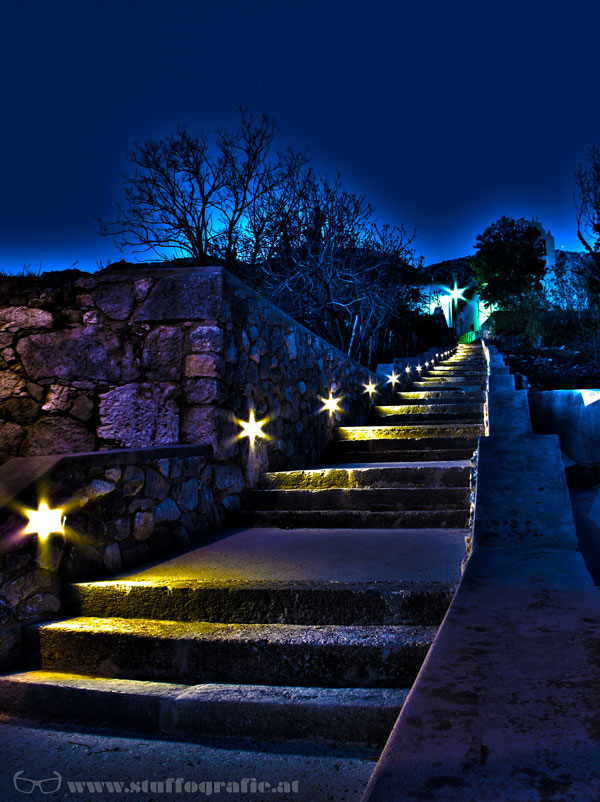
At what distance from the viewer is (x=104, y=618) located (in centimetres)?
258

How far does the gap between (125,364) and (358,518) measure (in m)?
1.91

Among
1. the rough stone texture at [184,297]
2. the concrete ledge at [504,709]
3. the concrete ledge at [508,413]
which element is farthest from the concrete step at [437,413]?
the concrete ledge at [504,709]

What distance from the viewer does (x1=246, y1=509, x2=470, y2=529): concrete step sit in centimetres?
365

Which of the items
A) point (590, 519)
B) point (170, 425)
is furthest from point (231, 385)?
point (590, 519)

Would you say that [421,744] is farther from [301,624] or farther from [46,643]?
[46,643]

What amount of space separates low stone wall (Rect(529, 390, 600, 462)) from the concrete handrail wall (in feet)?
6.86

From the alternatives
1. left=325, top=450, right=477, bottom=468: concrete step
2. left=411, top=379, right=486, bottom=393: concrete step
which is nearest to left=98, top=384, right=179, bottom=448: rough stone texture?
left=325, top=450, right=477, bottom=468: concrete step

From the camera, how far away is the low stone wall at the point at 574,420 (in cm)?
425

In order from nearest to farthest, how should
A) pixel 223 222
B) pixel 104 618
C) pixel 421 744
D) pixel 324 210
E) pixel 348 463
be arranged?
pixel 421 744, pixel 104 618, pixel 348 463, pixel 324 210, pixel 223 222

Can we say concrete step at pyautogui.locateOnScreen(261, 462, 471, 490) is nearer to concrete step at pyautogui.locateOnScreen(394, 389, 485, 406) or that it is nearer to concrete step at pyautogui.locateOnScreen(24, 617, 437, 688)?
concrete step at pyautogui.locateOnScreen(24, 617, 437, 688)

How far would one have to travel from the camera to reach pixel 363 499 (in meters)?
4.00

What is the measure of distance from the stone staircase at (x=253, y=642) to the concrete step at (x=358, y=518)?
0.27m

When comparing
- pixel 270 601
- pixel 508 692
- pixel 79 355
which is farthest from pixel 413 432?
pixel 508 692

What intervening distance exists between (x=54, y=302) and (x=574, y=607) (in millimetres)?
3759
